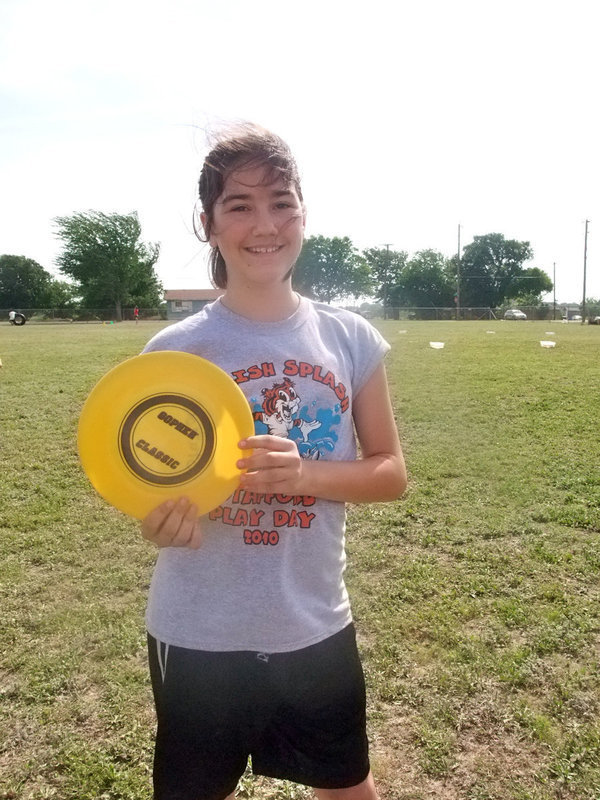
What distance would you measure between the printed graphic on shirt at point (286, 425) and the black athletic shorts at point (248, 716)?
27cm

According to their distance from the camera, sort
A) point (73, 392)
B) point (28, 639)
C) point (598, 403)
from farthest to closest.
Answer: point (73, 392)
point (598, 403)
point (28, 639)

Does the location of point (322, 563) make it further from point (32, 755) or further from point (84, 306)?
point (84, 306)

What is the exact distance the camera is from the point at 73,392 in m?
10.2

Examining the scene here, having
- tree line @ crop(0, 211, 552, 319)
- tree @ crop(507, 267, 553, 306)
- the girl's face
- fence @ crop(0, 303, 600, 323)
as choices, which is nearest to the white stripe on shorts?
the girl's face

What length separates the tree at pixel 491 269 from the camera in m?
86.7

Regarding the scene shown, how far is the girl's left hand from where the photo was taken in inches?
48.6

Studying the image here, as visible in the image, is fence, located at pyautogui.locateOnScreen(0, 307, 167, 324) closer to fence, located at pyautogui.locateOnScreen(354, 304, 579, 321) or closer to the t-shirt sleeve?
fence, located at pyautogui.locateOnScreen(354, 304, 579, 321)

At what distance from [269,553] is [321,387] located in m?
0.39

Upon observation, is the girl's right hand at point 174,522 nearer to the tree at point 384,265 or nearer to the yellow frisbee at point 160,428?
the yellow frisbee at point 160,428

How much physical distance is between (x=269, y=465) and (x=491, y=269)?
92.6 meters

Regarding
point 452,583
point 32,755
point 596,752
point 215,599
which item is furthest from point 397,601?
point 215,599

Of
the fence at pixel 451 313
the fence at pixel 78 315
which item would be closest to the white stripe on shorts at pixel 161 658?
the fence at pixel 451 313

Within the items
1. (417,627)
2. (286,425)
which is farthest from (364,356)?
(417,627)

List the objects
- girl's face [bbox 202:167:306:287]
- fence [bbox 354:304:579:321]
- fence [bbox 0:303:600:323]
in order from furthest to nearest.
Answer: fence [bbox 354:304:579:321] → fence [bbox 0:303:600:323] → girl's face [bbox 202:167:306:287]
